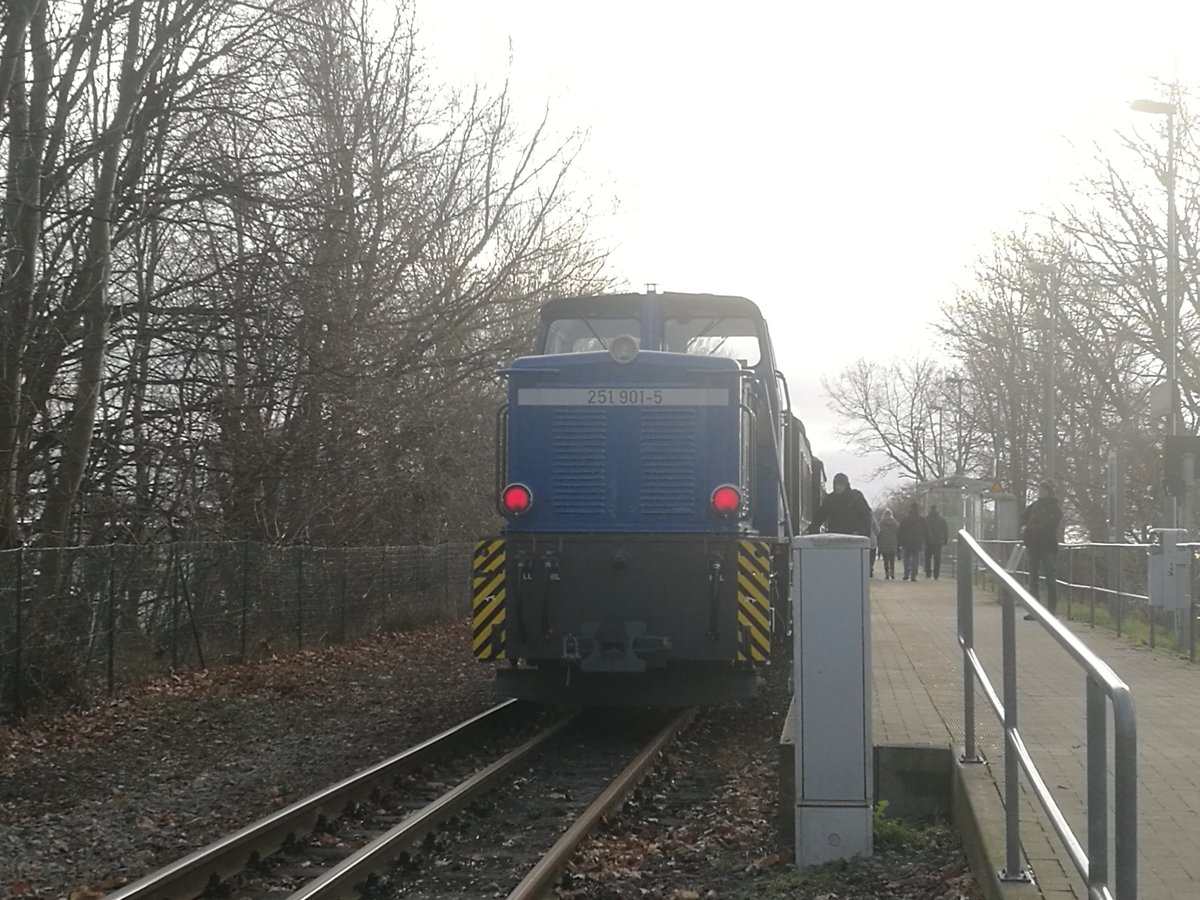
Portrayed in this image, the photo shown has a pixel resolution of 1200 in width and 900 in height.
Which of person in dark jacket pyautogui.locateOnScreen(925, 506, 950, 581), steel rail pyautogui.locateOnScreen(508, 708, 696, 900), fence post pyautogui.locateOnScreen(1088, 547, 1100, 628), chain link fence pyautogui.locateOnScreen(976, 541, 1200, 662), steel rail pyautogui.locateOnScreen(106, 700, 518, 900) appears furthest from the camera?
person in dark jacket pyautogui.locateOnScreen(925, 506, 950, 581)

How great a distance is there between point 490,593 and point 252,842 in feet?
15.7

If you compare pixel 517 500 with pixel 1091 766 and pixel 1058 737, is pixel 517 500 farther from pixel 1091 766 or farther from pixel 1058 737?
pixel 1091 766

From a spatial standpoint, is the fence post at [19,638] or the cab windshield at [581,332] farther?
the cab windshield at [581,332]

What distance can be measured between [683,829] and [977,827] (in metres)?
2.63

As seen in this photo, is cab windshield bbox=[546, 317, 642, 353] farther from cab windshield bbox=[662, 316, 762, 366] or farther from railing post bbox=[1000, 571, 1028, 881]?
railing post bbox=[1000, 571, 1028, 881]

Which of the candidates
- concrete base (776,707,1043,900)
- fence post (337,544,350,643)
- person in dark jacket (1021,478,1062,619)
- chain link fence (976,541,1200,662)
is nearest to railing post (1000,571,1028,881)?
concrete base (776,707,1043,900)

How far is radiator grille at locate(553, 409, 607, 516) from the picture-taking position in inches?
486

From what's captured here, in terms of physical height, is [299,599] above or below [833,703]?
above

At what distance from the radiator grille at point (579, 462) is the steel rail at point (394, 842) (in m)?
2.69

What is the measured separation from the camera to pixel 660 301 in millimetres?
14078

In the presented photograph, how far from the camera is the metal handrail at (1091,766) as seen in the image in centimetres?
329

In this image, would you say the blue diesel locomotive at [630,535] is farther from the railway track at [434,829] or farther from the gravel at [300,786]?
the gravel at [300,786]

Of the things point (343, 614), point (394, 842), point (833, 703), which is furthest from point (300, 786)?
point (343, 614)

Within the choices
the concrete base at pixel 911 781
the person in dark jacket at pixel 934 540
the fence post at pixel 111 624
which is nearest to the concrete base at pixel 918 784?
the concrete base at pixel 911 781
